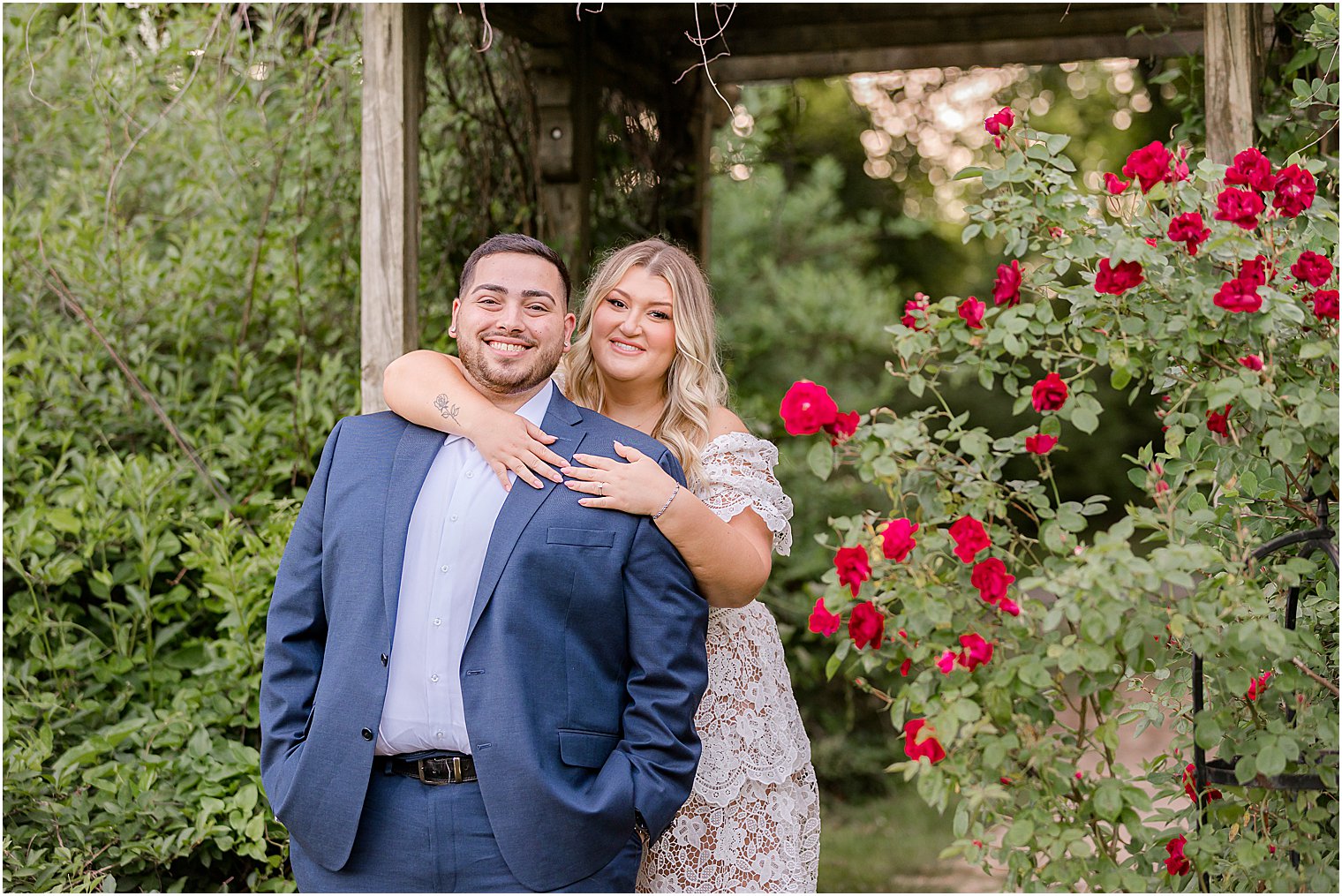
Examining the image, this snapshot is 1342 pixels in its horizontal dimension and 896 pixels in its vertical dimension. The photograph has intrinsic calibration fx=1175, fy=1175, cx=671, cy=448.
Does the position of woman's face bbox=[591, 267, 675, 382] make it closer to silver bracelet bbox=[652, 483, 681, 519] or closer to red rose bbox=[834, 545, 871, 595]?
silver bracelet bbox=[652, 483, 681, 519]

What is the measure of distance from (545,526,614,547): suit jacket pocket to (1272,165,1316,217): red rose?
1.14 m

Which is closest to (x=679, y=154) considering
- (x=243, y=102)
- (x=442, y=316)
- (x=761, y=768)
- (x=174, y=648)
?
(x=442, y=316)

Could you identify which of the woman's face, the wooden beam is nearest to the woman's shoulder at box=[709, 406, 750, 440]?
the woman's face

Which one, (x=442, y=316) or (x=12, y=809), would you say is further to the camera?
Answer: (x=442, y=316)

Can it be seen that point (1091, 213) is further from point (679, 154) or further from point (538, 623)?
point (679, 154)

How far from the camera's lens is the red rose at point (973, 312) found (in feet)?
5.45

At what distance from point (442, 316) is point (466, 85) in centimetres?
87

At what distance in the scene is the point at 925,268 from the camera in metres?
11.7

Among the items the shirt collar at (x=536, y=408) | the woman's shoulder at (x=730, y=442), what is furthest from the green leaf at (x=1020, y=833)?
the shirt collar at (x=536, y=408)

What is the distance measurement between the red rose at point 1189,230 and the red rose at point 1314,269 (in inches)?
5.8

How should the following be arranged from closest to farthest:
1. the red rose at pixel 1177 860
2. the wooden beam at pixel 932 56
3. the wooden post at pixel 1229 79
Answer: the red rose at pixel 1177 860 → the wooden post at pixel 1229 79 → the wooden beam at pixel 932 56

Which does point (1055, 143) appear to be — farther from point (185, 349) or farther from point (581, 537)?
point (185, 349)

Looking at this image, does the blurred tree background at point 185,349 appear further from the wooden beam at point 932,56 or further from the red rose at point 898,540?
the red rose at point 898,540

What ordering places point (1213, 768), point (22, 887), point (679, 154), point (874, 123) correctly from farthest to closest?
point (874, 123) → point (679, 154) → point (22, 887) → point (1213, 768)
